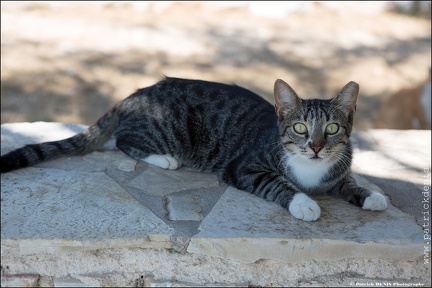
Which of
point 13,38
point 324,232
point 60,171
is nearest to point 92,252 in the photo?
point 60,171

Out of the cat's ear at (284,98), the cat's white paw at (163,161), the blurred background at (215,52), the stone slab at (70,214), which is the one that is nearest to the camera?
the stone slab at (70,214)

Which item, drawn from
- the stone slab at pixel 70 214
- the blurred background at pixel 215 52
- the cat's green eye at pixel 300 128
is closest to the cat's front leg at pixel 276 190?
the cat's green eye at pixel 300 128

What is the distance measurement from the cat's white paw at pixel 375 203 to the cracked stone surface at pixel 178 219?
0.09ft

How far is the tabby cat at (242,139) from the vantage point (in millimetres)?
3145

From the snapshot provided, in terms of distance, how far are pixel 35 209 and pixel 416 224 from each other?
74.0 inches

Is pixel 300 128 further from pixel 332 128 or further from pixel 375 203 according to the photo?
pixel 375 203

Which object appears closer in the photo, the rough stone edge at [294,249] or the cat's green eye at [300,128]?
the rough stone edge at [294,249]

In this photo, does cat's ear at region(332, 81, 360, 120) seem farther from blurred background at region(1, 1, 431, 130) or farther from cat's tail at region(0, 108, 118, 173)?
blurred background at region(1, 1, 431, 130)

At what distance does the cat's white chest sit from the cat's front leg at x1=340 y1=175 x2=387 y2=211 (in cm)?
17

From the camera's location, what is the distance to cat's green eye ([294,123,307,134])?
3.13 metres

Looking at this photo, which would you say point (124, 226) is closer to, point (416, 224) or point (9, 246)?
point (9, 246)

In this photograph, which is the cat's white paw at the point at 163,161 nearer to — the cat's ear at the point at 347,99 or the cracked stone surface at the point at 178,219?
the cracked stone surface at the point at 178,219

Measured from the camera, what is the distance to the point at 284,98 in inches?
128

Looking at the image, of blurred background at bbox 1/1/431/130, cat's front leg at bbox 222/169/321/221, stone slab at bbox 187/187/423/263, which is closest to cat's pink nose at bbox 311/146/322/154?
cat's front leg at bbox 222/169/321/221
